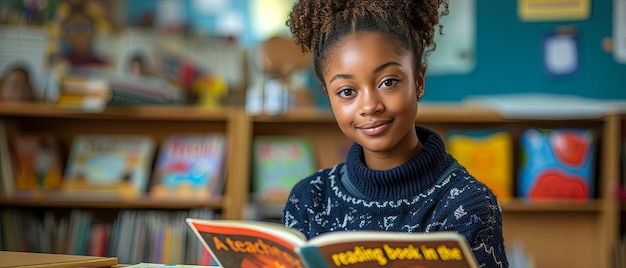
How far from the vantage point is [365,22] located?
121 centimetres

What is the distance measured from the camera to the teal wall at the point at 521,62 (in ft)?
9.71

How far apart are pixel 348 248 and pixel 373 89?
1.31 feet

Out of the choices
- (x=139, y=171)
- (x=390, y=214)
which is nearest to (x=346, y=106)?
(x=390, y=214)

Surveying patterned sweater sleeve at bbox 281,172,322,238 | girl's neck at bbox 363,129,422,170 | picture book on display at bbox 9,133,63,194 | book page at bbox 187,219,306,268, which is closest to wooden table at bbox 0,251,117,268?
book page at bbox 187,219,306,268

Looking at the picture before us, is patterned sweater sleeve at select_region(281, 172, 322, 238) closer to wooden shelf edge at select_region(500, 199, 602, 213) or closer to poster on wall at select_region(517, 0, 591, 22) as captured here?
wooden shelf edge at select_region(500, 199, 602, 213)

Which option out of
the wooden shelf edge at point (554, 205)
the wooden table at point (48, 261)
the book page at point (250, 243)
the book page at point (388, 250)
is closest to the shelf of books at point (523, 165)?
the wooden shelf edge at point (554, 205)

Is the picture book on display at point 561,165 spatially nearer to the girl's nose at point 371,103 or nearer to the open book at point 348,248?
the girl's nose at point 371,103

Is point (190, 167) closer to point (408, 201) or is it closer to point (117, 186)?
point (117, 186)

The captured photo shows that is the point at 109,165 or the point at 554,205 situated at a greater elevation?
the point at 109,165

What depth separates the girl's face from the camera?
3.83 ft

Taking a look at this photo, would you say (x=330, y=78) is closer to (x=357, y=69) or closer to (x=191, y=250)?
(x=357, y=69)

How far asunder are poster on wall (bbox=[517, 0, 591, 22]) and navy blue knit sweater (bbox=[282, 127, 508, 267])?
6.04 feet

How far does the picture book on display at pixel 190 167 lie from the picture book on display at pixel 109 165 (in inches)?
2.2

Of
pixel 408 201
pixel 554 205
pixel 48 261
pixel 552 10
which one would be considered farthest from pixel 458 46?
pixel 48 261
